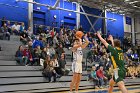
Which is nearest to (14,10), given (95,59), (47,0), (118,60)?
(47,0)

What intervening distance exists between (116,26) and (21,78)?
62.6ft

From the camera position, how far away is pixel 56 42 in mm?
19672

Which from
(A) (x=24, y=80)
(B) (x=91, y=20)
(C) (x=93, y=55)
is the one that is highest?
(B) (x=91, y=20)

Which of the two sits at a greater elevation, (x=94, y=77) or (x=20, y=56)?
(x=20, y=56)

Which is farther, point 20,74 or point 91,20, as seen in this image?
point 91,20

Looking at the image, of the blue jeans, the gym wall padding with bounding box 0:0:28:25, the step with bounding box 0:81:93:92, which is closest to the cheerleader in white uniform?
the step with bounding box 0:81:93:92

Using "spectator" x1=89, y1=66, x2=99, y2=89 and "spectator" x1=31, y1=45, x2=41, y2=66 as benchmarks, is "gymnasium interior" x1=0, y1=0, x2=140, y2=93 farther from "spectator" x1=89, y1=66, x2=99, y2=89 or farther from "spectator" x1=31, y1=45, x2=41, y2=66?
"spectator" x1=89, y1=66, x2=99, y2=89

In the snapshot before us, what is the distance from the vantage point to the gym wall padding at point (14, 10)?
66.9 ft

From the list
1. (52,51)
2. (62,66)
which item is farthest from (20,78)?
(52,51)

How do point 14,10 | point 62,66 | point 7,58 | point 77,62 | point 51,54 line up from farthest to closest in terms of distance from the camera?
point 14,10 < point 51,54 < point 62,66 < point 7,58 < point 77,62

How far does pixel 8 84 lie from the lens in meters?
13.1

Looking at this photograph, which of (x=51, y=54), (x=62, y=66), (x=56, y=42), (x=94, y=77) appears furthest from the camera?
(x=56, y=42)

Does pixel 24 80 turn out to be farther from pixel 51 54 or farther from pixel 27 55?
pixel 51 54

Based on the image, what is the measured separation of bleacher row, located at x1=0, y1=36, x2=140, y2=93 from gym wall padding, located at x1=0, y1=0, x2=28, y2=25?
13.2ft
